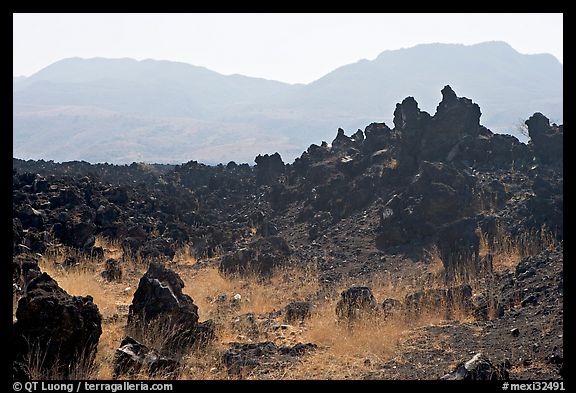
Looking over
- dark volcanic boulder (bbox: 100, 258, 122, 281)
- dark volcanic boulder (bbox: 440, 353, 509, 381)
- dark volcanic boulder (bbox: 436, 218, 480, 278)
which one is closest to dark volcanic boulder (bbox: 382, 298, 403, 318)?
dark volcanic boulder (bbox: 436, 218, 480, 278)

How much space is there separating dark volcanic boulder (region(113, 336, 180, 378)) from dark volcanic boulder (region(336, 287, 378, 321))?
3.49 metres

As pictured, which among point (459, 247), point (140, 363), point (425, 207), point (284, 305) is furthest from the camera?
point (425, 207)

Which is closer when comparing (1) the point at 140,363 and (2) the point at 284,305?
(1) the point at 140,363

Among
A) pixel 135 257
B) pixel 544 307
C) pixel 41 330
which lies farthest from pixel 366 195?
pixel 41 330

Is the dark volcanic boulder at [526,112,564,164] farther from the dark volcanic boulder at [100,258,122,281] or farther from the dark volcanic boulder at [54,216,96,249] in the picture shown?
the dark volcanic boulder at [54,216,96,249]

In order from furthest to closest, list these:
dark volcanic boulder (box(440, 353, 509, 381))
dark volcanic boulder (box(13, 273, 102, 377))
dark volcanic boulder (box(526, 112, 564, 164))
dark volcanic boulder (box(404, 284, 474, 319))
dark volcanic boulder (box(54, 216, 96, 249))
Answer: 1. dark volcanic boulder (box(526, 112, 564, 164))
2. dark volcanic boulder (box(54, 216, 96, 249))
3. dark volcanic boulder (box(404, 284, 474, 319))
4. dark volcanic boulder (box(13, 273, 102, 377))
5. dark volcanic boulder (box(440, 353, 509, 381))

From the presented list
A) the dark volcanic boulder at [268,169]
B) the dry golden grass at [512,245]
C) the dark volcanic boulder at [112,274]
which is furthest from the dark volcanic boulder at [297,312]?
the dark volcanic boulder at [268,169]

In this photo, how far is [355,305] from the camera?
928cm

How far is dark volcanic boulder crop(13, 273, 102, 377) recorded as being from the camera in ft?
18.6

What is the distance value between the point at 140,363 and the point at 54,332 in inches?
40.3

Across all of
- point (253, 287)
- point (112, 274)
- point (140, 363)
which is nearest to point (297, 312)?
point (253, 287)

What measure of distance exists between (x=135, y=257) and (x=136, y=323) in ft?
25.3

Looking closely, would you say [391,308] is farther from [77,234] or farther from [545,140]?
[545,140]

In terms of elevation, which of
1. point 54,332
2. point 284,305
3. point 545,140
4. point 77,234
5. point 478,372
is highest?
point 545,140
